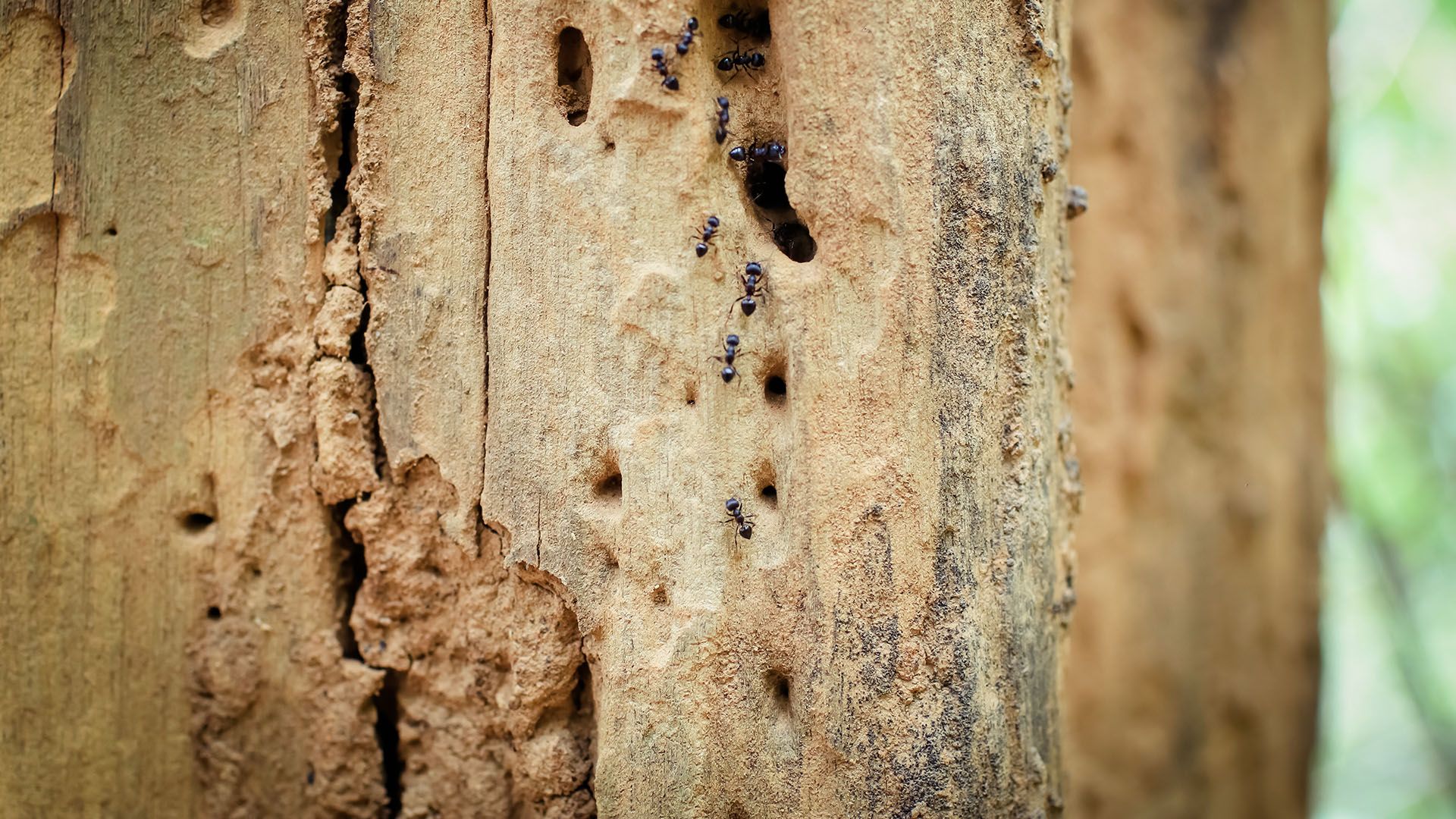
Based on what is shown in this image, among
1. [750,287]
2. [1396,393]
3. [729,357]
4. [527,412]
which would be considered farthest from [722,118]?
[1396,393]

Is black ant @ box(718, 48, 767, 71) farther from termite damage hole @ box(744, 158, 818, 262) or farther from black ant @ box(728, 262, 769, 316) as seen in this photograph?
black ant @ box(728, 262, 769, 316)

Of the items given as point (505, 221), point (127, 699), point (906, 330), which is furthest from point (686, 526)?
point (127, 699)

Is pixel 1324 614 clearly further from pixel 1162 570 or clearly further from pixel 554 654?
pixel 554 654

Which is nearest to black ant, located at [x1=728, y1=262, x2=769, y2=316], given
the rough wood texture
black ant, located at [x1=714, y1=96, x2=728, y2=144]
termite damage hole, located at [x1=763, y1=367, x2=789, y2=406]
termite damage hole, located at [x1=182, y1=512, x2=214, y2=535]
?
termite damage hole, located at [x1=763, y1=367, x2=789, y2=406]

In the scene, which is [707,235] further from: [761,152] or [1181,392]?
[1181,392]

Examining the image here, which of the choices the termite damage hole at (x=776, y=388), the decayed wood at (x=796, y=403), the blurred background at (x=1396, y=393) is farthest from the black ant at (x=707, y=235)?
the blurred background at (x=1396, y=393)

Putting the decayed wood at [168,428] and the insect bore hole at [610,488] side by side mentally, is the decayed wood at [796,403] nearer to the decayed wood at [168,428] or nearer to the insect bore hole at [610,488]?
the insect bore hole at [610,488]
